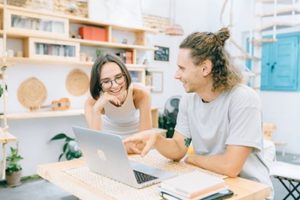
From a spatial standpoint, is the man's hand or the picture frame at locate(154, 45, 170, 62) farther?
the picture frame at locate(154, 45, 170, 62)

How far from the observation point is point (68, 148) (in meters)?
3.86

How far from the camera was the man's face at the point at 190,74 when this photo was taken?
4.57ft

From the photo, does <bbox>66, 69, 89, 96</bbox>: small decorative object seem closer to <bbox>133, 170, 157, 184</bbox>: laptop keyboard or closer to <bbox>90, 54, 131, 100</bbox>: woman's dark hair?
<bbox>90, 54, 131, 100</bbox>: woman's dark hair

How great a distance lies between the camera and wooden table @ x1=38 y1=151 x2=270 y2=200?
1.03 meters

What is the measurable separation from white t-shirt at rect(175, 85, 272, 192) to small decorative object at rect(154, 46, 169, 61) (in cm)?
378

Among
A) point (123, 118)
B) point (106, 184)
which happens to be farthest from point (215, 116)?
point (123, 118)

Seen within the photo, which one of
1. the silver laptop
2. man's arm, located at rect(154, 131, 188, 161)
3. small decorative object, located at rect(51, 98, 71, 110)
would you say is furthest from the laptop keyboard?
small decorative object, located at rect(51, 98, 71, 110)

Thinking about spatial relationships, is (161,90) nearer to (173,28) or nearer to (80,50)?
(173,28)

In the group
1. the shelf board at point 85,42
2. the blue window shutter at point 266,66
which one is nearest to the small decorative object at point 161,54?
the shelf board at point 85,42

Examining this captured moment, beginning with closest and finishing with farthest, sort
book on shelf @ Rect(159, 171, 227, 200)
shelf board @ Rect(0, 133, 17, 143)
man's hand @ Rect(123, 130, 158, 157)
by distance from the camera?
1. book on shelf @ Rect(159, 171, 227, 200)
2. man's hand @ Rect(123, 130, 158, 157)
3. shelf board @ Rect(0, 133, 17, 143)

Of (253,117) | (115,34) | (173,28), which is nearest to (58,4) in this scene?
(115,34)

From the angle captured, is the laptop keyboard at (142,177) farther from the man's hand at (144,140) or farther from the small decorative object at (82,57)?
the small decorative object at (82,57)

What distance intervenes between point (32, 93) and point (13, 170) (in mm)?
946

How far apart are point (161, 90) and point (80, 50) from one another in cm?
174
